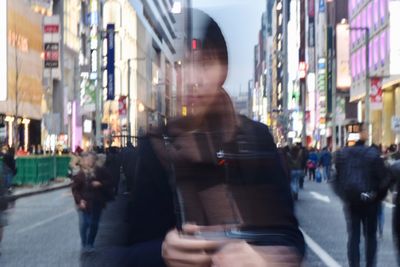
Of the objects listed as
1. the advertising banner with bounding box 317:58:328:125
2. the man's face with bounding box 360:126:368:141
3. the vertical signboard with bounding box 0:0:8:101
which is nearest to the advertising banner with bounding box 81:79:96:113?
the vertical signboard with bounding box 0:0:8:101

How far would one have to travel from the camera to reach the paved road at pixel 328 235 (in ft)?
45.4

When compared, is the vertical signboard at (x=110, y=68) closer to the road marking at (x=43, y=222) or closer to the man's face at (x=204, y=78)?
the road marking at (x=43, y=222)

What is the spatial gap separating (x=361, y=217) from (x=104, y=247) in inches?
365

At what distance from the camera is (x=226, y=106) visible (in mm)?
2105

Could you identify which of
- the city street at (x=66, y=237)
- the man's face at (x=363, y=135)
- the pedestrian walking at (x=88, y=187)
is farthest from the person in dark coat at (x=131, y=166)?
the pedestrian walking at (x=88, y=187)

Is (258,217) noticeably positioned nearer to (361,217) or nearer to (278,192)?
(278,192)

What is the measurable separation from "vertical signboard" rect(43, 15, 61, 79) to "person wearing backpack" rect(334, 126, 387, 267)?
175 ft

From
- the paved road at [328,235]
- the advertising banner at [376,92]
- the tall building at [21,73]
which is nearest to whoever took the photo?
the paved road at [328,235]

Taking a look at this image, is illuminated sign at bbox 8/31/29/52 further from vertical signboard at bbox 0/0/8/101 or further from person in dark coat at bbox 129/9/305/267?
person in dark coat at bbox 129/9/305/267

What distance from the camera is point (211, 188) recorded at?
1989 mm

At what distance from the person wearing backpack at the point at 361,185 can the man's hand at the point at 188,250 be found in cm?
916

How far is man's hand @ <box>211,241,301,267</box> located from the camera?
1.79 metres

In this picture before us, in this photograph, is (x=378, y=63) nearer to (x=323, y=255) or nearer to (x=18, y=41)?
(x=18, y=41)

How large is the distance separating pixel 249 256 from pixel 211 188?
23 centimetres
